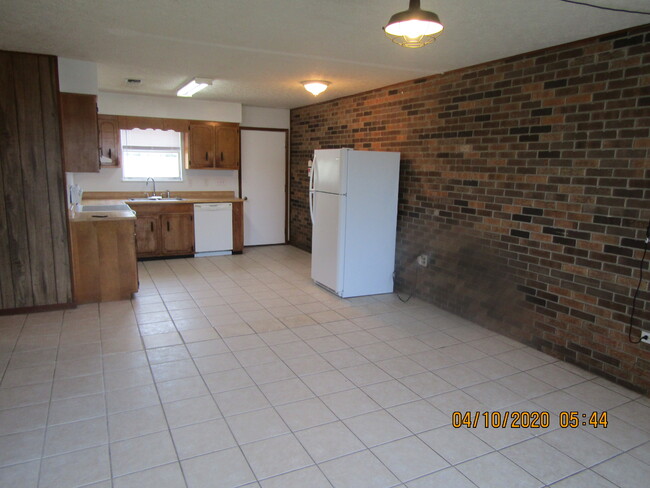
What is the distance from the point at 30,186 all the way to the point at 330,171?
2967mm

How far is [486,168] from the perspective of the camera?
13.1ft

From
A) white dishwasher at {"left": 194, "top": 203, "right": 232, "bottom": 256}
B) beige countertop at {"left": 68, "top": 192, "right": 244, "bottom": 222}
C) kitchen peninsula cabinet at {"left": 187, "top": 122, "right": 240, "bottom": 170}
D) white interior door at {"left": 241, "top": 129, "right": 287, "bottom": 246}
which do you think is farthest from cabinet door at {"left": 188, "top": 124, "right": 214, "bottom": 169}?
white dishwasher at {"left": 194, "top": 203, "right": 232, "bottom": 256}

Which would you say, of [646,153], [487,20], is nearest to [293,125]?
[487,20]

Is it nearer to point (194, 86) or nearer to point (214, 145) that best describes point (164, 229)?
Result: point (214, 145)

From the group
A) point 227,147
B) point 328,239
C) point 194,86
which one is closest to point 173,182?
point 227,147

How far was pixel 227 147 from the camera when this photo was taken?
722 centimetres

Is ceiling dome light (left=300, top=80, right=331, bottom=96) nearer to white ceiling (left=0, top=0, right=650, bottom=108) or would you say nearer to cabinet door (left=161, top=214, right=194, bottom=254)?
white ceiling (left=0, top=0, right=650, bottom=108)

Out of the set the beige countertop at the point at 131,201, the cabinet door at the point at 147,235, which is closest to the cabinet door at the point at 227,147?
the beige countertop at the point at 131,201

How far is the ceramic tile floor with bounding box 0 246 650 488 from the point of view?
2.18 m

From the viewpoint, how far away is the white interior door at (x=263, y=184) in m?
7.63

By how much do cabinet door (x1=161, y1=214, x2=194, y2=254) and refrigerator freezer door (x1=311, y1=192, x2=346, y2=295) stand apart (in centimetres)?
240

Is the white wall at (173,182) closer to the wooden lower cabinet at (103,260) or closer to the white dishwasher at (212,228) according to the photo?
the white dishwasher at (212,228)

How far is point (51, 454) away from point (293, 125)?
642cm

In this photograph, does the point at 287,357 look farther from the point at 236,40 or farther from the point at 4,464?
the point at 236,40
